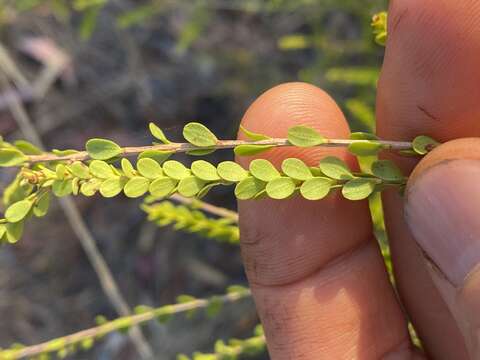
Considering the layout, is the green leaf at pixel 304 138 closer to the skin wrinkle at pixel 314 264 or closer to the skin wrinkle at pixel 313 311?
the skin wrinkle at pixel 314 264

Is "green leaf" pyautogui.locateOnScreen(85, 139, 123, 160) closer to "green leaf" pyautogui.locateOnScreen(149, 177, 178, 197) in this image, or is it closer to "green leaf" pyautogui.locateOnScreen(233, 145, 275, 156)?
"green leaf" pyautogui.locateOnScreen(149, 177, 178, 197)

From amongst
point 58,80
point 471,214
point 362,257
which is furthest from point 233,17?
point 471,214

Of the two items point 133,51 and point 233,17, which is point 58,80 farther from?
point 233,17

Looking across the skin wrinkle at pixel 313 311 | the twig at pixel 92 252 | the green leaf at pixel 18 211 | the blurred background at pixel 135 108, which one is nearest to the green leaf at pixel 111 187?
the green leaf at pixel 18 211

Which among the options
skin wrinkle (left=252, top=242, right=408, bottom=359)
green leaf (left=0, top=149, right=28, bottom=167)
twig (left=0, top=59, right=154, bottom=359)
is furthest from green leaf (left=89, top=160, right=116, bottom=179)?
twig (left=0, top=59, right=154, bottom=359)

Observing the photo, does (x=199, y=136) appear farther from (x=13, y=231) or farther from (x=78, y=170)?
(x=13, y=231)
